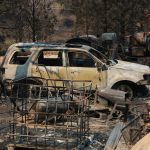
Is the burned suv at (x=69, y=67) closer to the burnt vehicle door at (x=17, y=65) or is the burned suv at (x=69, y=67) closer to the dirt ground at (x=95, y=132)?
the burnt vehicle door at (x=17, y=65)

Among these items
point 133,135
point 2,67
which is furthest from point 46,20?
point 133,135

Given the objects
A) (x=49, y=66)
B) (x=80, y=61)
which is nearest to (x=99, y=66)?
(x=80, y=61)

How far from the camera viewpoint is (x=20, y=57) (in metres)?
16.2

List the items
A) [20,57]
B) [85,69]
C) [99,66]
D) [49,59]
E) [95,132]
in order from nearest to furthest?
[95,132] → [85,69] → [99,66] → [49,59] → [20,57]

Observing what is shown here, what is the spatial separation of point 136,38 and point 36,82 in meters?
12.7

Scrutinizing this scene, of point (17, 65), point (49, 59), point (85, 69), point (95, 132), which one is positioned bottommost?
point (95, 132)

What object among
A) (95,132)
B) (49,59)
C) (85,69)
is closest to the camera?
(95,132)

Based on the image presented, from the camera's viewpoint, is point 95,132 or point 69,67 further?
point 69,67

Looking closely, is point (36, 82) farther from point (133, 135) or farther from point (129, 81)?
point (133, 135)

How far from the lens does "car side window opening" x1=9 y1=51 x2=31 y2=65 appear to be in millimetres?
16078

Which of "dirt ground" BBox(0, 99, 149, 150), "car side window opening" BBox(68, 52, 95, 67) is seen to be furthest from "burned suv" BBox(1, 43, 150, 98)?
"dirt ground" BBox(0, 99, 149, 150)

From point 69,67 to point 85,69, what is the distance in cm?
47

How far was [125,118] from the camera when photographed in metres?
11.9

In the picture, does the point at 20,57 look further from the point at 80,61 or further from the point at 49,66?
the point at 80,61
